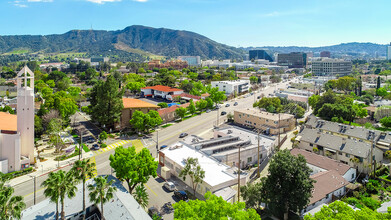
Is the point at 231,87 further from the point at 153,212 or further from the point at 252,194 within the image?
the point at 153,212

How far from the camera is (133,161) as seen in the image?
97.5 feet

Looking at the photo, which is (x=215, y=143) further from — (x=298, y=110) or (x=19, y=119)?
(x=298, y=110)

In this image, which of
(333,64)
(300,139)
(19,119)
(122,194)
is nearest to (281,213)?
(122,194)

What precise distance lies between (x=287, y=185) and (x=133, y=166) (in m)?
16.7

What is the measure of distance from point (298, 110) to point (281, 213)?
5062 centimetres

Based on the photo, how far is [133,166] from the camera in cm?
2953

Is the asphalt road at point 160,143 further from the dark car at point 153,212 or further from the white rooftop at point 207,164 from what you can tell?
the white rooftop at point 207,164

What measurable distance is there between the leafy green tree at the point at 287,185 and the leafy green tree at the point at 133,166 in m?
13.6

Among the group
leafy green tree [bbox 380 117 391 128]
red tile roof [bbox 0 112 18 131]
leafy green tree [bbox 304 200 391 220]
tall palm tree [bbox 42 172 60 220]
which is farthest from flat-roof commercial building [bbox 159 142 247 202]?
leafy green tree [bbox 380 117 391 128]

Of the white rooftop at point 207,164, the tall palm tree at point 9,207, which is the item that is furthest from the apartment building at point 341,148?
the tall palm tree at point 9,207

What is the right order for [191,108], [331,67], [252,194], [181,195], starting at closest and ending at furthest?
1. [252,194]
2. [181,195]
3. [191,108]
4. [331,67]

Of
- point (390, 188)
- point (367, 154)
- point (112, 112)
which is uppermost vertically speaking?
point (112, 112)

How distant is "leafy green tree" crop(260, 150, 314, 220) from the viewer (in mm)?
26094

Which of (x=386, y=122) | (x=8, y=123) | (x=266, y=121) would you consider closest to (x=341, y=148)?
(x=266, y=121)
